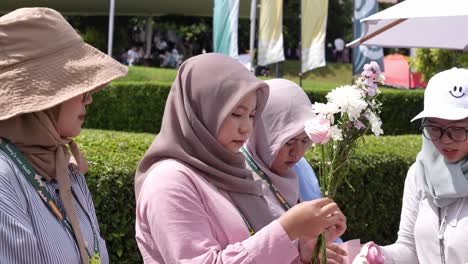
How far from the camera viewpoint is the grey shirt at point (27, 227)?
200 cm

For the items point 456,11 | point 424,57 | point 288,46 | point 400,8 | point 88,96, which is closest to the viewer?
point 88,96

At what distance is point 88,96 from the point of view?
7.72 ft

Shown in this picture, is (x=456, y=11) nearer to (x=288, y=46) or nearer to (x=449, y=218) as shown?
(x=449, y=218)

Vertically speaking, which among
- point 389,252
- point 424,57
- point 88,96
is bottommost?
point 424,57

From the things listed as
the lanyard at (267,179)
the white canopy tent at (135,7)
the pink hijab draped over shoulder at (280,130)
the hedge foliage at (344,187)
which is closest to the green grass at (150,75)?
the white canopy tent at (135,7)

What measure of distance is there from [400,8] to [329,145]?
2181 mm

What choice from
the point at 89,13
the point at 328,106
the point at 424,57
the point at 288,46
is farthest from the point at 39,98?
the point at 288,46

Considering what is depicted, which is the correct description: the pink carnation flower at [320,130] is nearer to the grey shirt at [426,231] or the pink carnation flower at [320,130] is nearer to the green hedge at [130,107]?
the grey shirt at [426,231]

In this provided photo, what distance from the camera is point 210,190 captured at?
2.61m

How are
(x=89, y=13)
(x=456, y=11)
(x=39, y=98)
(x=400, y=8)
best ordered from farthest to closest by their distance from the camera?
(x=89, y=13), (x=400, y=8), (x=456, y=11), (x=39, y=98)

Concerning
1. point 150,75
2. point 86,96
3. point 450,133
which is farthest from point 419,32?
point 150,75

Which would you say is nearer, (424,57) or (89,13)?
(424,57)

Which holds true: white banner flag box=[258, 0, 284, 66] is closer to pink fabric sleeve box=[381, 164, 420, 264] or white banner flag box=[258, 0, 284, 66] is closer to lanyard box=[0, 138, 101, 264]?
pink fabric sleeve box=[381, 164, 420, 264]

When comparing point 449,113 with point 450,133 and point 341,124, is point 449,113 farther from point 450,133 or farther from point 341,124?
point 341,124
